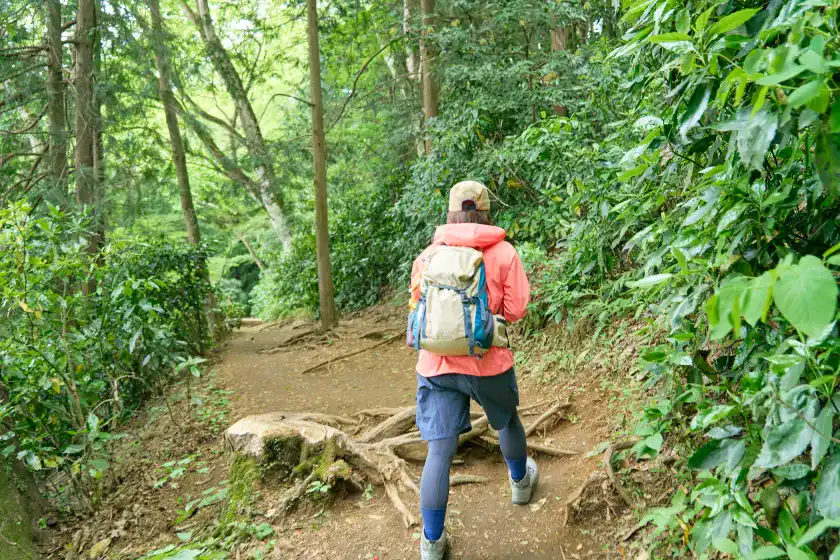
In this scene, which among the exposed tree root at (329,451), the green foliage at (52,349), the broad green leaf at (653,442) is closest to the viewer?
the broad green leaf at (653,442)

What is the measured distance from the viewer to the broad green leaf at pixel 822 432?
1.39 meters

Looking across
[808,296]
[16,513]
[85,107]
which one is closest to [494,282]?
[808,296]

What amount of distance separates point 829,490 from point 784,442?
14 cm

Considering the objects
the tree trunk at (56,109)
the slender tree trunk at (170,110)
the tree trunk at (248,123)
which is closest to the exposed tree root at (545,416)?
the tree trunk at (56,109)

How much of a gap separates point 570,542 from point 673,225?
5.99 ft

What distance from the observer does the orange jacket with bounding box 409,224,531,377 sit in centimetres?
302

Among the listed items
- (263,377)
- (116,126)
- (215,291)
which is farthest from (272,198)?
(263,377)

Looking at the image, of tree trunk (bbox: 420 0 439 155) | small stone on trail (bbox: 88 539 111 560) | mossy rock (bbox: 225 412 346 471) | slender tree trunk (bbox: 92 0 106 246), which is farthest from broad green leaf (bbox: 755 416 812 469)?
slender tree trunk (bbox: 92 0 106 246)

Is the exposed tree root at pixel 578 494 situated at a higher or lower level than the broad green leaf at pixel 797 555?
lower

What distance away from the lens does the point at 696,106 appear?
172cm

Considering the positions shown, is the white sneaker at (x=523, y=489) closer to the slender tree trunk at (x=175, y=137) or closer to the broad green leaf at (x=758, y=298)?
the broad green leaf at (x=758, y=298)

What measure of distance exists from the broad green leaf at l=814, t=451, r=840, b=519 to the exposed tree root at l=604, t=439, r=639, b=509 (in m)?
1.84

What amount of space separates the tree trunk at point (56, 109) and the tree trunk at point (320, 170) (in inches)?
147

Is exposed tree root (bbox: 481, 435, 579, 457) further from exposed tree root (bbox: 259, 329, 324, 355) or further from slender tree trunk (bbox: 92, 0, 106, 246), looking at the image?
slender tree trunk (bbox: 92, 0, 106, 246)
